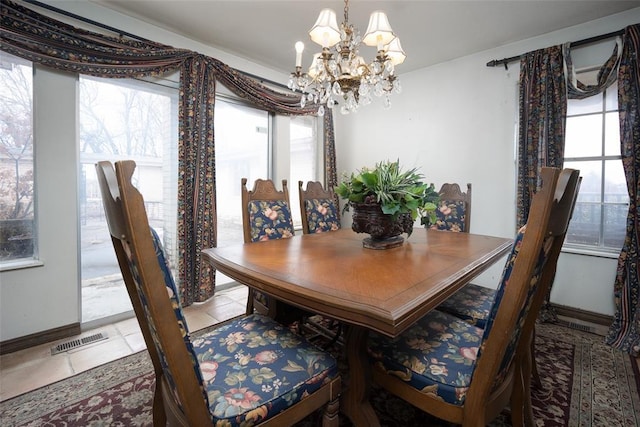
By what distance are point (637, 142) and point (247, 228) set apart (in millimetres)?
2936

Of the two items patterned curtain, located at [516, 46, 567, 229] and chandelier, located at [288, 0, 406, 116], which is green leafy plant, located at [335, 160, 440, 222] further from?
patterned curtain, located at [516, 46, 567, 229]

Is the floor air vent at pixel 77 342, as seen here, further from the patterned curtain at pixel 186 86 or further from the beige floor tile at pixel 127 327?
the patterned curtain at pixel 186 86

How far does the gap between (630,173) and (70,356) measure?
414 centimetres

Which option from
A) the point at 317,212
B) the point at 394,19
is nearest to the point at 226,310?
the point at 317,212

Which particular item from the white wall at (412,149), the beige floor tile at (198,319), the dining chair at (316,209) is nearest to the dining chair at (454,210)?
the white wall at (412,149)

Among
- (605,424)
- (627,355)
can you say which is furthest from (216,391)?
(627,355)

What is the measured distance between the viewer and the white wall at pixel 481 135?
8.28ft

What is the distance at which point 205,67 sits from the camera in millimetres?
2709

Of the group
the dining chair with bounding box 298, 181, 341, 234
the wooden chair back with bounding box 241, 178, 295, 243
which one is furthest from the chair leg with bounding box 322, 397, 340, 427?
the dining chair with bounding box 298, 181, 341, 234

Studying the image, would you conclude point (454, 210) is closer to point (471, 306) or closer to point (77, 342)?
point (471, 306)

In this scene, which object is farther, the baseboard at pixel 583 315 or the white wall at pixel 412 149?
the baseboard at pixel 583 315

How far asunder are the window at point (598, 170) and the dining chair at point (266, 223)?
2512 millimetres

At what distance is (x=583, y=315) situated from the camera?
2518mm

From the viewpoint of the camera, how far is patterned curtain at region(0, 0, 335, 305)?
77.0 inches
